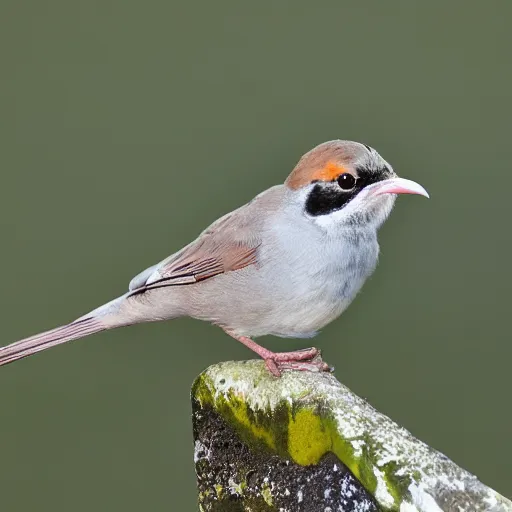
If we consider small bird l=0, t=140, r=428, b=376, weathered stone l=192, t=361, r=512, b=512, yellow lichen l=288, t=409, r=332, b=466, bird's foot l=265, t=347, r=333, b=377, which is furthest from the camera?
small bird l=0, t=140, r=428, b=376

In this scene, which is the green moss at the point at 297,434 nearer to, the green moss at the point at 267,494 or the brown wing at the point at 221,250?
the green moss at the point at 267,494

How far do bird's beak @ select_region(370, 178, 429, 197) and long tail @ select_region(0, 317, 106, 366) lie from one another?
1542 mm

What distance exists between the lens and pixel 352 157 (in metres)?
3.97

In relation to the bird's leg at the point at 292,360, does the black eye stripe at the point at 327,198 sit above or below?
above

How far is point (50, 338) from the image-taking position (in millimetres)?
4559

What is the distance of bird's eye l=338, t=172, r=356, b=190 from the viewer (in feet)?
13.1

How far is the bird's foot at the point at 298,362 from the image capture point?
155 inches

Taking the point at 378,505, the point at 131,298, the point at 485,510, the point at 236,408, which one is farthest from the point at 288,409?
the point at 131,298

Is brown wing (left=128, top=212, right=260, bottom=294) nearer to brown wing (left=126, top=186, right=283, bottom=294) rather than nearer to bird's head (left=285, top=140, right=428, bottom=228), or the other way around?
brown wing (left=126, top=186, right=283, bottom=294)

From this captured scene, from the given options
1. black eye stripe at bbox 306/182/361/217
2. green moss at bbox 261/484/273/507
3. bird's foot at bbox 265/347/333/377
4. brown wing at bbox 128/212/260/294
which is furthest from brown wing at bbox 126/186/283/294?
green moss at bbox 261/484/273/507

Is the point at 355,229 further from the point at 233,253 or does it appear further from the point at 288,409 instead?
the point at 288,409

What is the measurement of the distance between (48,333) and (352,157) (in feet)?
5.70

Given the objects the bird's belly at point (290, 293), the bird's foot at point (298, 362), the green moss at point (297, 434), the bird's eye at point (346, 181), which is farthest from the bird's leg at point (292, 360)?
the bird's eye at point (346, 181)

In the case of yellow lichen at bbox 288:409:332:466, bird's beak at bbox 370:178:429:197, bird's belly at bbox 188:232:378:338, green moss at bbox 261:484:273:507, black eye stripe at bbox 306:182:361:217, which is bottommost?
green moss at bbox 261:484:273:507
